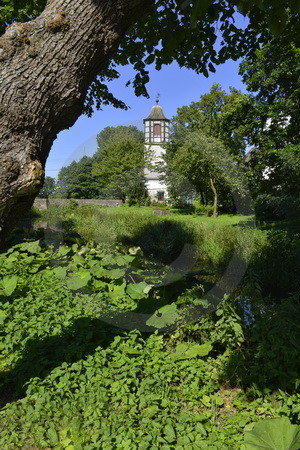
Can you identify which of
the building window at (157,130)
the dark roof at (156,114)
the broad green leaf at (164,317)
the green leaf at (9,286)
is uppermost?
the dark roof at (156,114)

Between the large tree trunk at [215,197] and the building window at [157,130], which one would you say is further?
the building window at [157,130]

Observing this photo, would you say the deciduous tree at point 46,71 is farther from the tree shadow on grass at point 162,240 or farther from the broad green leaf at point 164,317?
the tree shadow on grass at point 162,240

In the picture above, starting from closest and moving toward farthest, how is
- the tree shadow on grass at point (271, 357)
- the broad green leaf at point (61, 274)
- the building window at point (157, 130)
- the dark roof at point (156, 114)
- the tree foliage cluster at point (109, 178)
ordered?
the tree shadow on grass at point (271, 357)
the broad green leaf at point (61, 274)
the tree foliage cluster at point (109, 178)
the building window at point (157, 130)
the dark roof at point (156, 114)

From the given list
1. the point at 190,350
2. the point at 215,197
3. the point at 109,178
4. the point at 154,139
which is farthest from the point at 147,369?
the point at 154,139

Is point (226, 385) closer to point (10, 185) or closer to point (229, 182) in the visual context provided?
point (10, 185)

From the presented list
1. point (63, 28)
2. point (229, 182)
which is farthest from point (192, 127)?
point (63, 28)

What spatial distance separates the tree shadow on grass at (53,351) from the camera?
9.73 feet

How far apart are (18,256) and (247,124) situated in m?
9.59

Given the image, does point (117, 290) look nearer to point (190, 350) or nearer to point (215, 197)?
point (190, 350)

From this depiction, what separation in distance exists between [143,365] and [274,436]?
1394 mm

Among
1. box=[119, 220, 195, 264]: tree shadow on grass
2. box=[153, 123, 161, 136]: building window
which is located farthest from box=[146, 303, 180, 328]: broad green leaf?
box=[153, 123, 161, 136]: building window

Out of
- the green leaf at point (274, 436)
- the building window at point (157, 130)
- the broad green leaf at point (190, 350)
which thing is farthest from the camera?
the building window at point (157, 130)

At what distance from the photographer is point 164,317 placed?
350 centimetres

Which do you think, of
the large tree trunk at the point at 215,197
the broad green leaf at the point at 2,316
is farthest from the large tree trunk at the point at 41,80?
the large tree trunk at the point at 215,197
